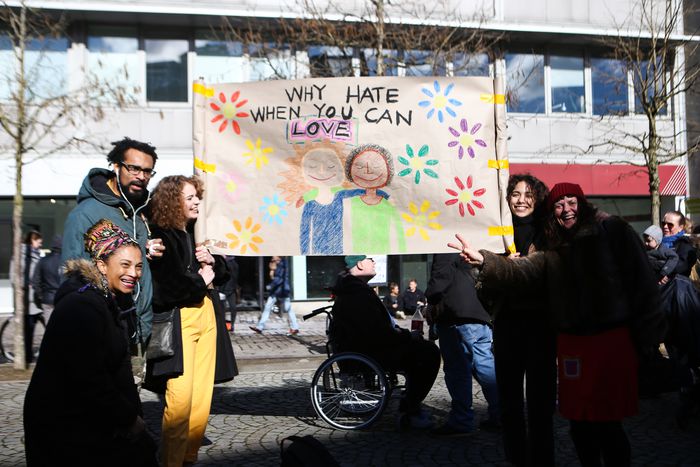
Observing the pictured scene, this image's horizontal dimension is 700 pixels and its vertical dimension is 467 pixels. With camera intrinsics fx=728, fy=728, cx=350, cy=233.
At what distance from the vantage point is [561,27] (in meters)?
19.3

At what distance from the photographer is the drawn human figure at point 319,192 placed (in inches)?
187

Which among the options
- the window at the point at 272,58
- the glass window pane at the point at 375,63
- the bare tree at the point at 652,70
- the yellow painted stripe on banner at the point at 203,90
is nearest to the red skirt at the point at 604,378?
the yellow painted stripe on banner at the point at 203,90

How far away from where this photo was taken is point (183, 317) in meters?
4.45

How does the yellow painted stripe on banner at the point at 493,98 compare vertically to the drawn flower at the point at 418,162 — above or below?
above

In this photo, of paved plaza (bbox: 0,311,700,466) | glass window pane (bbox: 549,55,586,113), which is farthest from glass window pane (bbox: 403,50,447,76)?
paved plaza (bbox: 0,311,700,466)

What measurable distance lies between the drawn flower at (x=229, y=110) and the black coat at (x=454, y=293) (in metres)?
1.98

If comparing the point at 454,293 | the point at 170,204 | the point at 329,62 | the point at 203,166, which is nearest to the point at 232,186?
the point at 203,166

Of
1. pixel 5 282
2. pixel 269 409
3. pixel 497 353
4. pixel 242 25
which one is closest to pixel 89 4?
pixel 242 25

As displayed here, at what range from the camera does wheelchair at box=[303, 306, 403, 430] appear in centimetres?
603

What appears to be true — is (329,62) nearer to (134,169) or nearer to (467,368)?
(467,368)

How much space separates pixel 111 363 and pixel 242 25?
15927 millimetres

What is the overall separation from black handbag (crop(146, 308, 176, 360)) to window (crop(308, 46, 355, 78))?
10129 mm

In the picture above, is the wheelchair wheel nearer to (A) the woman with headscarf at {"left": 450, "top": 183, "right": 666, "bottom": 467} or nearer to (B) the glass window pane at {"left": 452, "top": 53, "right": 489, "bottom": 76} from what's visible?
(A) the woman with headscarf at {"left": 450, "top": 183, "right": 666, "bottom": 467}

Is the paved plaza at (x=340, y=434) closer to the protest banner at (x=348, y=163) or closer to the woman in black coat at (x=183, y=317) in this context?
the woman in black coat at (x=183, y=317)
